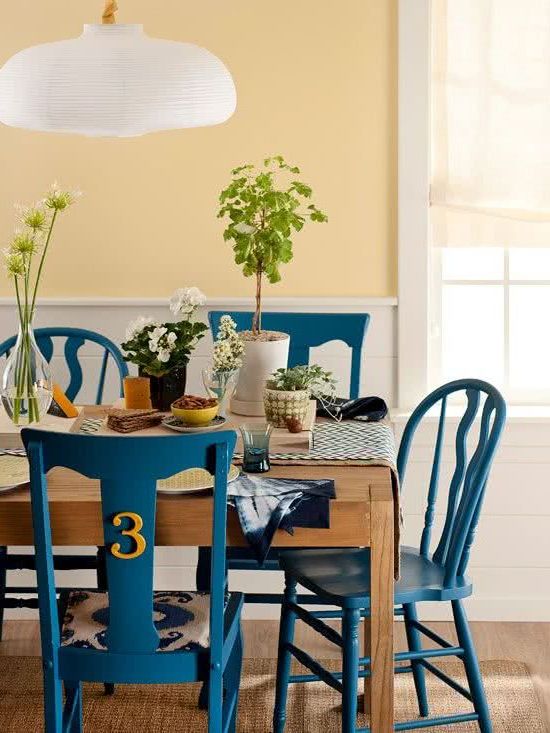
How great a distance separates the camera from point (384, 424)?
2727 millimetres

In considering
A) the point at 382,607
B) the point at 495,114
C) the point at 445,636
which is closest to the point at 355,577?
the point at 382,607

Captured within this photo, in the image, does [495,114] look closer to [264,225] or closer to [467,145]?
[467,145]

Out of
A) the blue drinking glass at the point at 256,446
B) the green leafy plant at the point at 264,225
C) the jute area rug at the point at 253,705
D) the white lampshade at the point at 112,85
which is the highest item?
the white lampshade at the point at 112,85

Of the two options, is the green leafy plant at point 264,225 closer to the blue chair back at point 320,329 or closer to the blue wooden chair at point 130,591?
the blue chair back at point 320,329

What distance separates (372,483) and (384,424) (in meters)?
0.53

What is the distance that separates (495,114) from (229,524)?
1897 mm

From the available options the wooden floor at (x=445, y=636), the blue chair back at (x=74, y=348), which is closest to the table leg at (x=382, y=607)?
the wooden floor at (x=445, y=636)

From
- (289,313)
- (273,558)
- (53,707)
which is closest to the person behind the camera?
(53,707)

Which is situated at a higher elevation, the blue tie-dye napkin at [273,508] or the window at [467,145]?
the window at [467,145]

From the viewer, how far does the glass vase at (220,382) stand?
2.60 metres

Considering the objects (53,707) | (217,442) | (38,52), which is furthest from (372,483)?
(38,52)

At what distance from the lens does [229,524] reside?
2080 millimetres

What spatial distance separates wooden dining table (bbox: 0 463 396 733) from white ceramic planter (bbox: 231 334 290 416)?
1.69 ft

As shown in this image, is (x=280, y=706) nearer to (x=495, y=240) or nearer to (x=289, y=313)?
(x=289, y=313)
